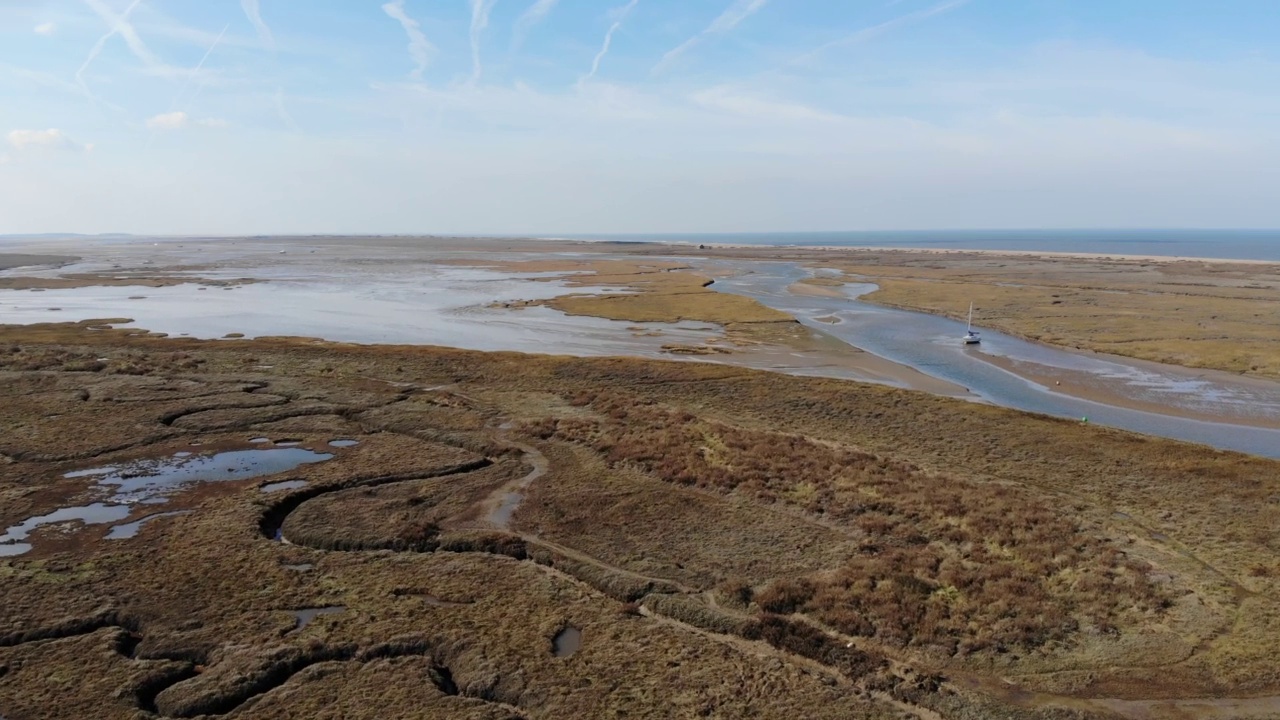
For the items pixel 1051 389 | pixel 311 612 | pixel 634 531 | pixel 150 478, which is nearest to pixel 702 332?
pixel 1051 389

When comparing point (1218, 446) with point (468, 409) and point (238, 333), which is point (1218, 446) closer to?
point (468, 409)

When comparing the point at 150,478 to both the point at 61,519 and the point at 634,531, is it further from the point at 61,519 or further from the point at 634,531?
the point at 634,531

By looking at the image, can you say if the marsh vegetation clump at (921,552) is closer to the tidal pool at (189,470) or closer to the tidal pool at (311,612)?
the tidal pool at (311,612)

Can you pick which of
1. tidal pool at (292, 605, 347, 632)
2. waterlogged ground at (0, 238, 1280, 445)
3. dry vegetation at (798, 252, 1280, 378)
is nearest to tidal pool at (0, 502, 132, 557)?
tidal pool at (292, 605, 347, 632)

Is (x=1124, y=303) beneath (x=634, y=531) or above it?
above

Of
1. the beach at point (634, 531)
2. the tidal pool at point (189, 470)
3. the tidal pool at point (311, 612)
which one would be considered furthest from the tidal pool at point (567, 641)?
the tidal pool at point (189, 470)

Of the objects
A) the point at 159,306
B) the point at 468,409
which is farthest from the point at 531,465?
the point at 159,306

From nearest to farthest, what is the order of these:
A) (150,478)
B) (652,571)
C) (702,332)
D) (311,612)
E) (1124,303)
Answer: (311,612), (652,571), (150,478), (702,332), (1124,303)

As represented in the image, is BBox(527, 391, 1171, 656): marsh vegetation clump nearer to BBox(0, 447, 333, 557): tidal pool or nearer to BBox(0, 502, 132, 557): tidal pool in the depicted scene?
BBox(0, 447, 333, 557): tidal pool
